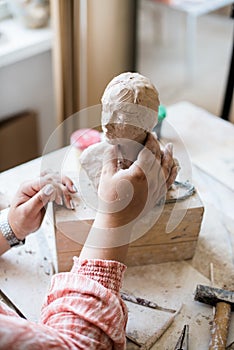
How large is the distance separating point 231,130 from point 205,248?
40 cm

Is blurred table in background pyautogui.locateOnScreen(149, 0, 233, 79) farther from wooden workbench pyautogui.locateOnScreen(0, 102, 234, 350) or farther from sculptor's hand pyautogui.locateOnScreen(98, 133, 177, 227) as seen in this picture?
sculptor's hand pyautogui.locateOnScreen(98, 133, 177, 227)

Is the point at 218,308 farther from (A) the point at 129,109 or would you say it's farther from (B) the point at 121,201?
(A) the point at 129,109

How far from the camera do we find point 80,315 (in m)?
0.67

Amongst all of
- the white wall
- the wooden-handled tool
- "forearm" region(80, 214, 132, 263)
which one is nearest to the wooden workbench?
the wooden-handled tool

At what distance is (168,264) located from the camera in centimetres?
91

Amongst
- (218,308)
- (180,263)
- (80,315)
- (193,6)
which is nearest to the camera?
(80,315)

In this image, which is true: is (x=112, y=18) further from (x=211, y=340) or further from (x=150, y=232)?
(x=211, y=340)

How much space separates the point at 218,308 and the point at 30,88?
0.99m

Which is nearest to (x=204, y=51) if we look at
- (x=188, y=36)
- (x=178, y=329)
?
(x=188, y=36)

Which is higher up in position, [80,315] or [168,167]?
[168,167]

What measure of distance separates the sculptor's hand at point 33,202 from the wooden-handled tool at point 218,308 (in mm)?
270

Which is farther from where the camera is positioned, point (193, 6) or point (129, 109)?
point (193, 6)

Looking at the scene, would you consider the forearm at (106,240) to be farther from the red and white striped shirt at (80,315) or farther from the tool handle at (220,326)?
the tool handle at (220,326)

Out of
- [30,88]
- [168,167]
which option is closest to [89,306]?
[168,167]
